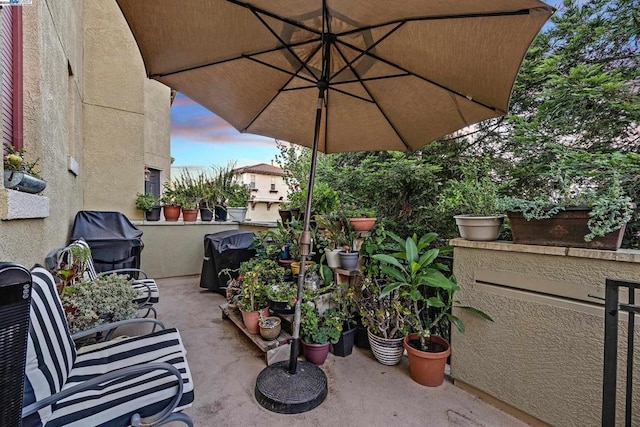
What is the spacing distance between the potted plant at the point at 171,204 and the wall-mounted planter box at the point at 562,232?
17.0 ft

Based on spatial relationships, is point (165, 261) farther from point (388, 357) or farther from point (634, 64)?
point (634, 64)

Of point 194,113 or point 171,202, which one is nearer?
point 171,202

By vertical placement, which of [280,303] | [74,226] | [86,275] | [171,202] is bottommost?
[280,303]

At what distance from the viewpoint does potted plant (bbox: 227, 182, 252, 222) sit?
5593 mm

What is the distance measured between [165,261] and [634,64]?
6.33 meters

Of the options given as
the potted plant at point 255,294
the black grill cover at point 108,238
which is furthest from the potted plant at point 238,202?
the potted plant at point 255,294

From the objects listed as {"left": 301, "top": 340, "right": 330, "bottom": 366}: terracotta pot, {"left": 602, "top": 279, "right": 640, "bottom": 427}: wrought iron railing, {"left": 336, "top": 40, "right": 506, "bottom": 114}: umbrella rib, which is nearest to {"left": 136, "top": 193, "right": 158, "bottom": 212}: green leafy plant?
{"left": 301, "top": 340, "right": 330, "bottom": 366}: terracotta pot

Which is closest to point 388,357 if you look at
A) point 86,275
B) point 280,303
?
point 280,303

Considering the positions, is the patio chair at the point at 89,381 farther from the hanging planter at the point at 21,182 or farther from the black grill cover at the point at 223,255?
the black grill cover at the point at 223,255

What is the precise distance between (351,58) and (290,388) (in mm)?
2312

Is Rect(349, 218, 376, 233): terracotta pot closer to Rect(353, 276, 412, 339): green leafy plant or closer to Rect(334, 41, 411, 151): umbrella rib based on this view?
Rect(353, 276, 412, 339): green leafy plant

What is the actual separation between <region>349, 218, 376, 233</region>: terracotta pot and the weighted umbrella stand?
835mm

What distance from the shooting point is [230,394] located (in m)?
2.00

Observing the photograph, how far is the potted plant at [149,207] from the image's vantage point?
5.21 m
